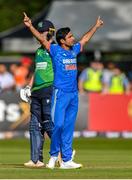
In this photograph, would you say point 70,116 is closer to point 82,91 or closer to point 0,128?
point 0,128

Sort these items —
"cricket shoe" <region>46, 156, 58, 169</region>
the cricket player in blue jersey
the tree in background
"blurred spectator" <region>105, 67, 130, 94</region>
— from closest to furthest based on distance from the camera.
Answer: the cricket player in blue jersey < "cricket shoe" <region>46, 156, 58, 169</region> < "blurred spectator" <region>105, 67, 130, 94</region> < the tree in background

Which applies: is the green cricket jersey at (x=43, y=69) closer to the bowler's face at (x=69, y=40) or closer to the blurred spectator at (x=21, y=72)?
the bowler's face at (x=69, y=40)

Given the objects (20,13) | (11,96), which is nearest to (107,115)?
(11,96)

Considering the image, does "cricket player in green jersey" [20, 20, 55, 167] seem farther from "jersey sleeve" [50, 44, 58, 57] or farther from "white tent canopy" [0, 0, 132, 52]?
"white tent canopy" [0, 0, 132, 52]

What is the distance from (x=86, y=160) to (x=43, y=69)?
116 inches

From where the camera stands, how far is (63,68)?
46.6ft

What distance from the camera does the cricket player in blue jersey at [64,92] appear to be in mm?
14203

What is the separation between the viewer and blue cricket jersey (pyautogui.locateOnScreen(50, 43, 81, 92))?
46.6 feet

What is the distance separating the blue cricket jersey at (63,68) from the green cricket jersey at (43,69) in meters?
0.46

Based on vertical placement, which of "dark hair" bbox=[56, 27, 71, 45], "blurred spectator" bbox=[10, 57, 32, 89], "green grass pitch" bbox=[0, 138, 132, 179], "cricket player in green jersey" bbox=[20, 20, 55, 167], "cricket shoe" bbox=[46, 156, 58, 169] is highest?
"dark hair" bbox=[56, 27, 71, 45]

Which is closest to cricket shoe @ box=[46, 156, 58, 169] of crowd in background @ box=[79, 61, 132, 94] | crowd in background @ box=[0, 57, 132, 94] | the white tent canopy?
crowd in background @ box=[0, 57, 132, 94]

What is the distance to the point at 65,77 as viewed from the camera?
46.6ft

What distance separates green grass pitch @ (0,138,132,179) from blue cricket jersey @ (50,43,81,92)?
3.86ft

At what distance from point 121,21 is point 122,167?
22717 mm
